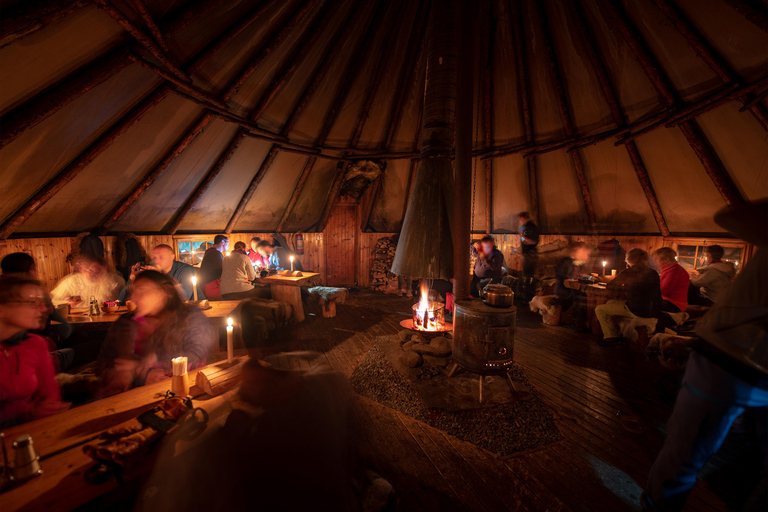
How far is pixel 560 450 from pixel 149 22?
6319 mm

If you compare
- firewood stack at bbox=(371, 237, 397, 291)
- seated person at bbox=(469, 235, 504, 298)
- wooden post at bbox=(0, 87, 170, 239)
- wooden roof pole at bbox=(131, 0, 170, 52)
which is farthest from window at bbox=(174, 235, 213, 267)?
seated person at bbox=(469, 235, 504, 298)

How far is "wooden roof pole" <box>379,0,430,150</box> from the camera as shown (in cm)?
603

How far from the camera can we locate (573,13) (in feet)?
17.7

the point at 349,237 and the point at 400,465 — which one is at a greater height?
the point at 349,237

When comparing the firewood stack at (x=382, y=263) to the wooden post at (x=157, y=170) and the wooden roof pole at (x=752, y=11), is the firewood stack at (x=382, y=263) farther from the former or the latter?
the wooden roof pole at (x=752, y=11)

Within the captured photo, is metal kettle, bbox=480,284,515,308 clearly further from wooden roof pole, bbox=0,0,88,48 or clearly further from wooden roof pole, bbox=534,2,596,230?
wooden roof pole, bbox=534,2,596,230

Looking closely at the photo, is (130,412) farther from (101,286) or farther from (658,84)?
(658,84)

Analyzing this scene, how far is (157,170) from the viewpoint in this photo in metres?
6.05

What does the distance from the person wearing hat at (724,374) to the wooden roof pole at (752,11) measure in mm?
3507

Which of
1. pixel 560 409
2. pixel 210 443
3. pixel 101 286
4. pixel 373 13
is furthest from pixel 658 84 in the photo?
pixel 101 286

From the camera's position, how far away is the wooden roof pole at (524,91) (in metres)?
5.95

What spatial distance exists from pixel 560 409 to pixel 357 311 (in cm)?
511

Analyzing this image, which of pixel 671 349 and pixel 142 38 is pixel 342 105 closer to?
pixel 142 38

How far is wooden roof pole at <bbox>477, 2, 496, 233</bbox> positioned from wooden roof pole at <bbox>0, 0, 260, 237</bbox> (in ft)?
16.5
